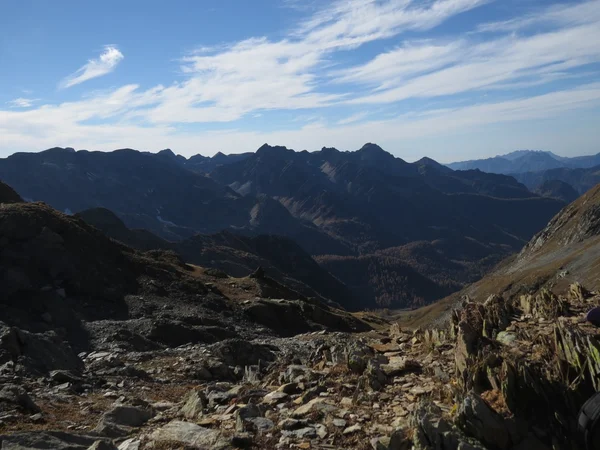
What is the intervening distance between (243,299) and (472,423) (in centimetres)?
4265

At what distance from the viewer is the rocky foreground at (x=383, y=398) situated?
941 cm

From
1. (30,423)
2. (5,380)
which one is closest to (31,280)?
(5,380)

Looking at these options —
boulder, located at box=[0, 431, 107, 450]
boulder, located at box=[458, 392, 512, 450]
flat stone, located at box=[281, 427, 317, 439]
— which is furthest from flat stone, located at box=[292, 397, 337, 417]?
boulder, located at box=[0, 431, 107, 450]

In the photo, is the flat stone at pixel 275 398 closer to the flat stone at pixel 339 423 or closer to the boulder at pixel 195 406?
the boulder at pixel 195 406

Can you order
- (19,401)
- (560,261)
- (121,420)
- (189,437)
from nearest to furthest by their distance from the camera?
(189,437) → (121,420) → (19,401) → (560,261)

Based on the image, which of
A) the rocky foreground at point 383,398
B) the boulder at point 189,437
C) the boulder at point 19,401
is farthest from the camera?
the boulder at point 19,401

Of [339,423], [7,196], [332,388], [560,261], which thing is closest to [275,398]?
[332,388]

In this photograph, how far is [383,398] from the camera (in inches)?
472

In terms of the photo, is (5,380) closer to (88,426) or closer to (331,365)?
(88,426)

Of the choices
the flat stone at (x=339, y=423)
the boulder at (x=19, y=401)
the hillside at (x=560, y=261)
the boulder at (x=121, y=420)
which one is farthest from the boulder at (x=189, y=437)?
the hillside at (x=560, y=261)

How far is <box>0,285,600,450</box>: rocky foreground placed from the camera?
30.9ft

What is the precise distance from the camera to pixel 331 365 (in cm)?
1639

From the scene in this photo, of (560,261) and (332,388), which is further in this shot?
(560,261)

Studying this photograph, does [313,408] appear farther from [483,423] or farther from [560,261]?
[560,261]
